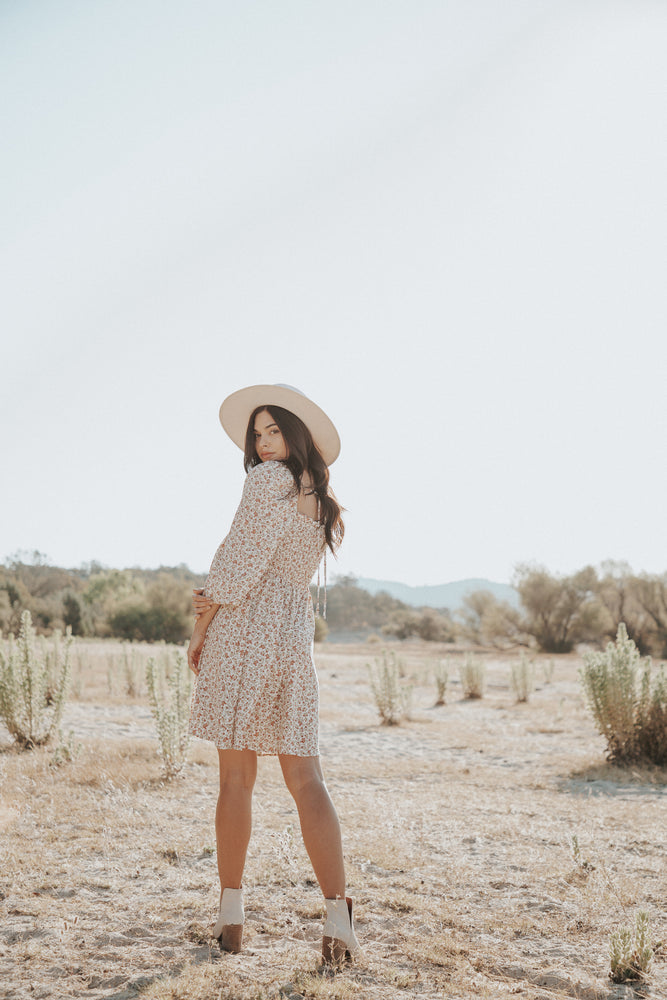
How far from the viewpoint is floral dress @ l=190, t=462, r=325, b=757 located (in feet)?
7.63

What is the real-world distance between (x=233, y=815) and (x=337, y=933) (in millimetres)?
481

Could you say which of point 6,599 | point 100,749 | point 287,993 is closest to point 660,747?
point 100,749

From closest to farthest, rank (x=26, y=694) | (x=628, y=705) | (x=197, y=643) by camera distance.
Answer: (x=197, y=643)
(x=26, y=694)
(x=628, y=705)

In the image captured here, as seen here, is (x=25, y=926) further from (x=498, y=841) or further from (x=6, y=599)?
(x=6, y=599)

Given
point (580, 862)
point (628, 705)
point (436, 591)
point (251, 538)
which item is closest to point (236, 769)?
point (251, 538)

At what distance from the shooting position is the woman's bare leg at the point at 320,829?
2.26 meters

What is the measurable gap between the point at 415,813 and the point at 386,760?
6.91 feet

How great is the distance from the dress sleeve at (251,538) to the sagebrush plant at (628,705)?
15.4 feet

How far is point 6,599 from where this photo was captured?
19203 mm

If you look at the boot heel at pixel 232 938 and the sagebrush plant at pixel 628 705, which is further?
the sagebrush plant at pixel 628 705

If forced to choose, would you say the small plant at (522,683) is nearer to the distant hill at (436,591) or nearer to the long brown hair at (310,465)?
the long brown hair at (310,465)

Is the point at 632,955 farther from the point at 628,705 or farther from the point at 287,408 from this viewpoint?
the point at 628,705

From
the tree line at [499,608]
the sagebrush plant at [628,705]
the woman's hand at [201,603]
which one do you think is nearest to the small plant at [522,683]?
the sagebrush plant at [628,705]

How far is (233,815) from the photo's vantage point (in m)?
2.34
